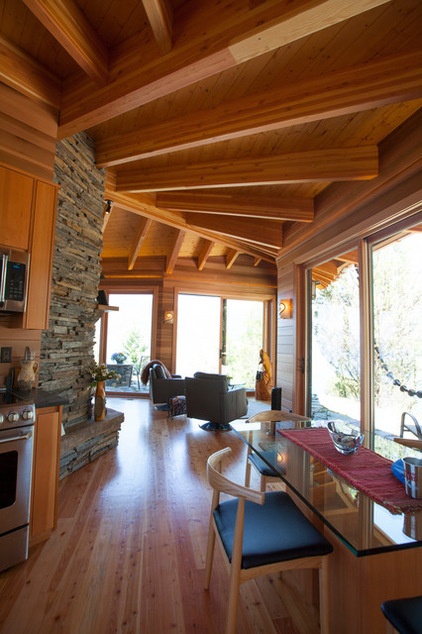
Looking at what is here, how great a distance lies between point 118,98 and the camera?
2225 millimetres

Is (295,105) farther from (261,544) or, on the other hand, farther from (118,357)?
(118,357)

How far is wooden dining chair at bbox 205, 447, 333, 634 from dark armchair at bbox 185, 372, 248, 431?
2954 mm

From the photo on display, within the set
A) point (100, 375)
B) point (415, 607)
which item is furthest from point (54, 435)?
point (415, 607)

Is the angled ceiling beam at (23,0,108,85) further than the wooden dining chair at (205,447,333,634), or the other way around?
the angled ceiling beam at (23,0,108,85)

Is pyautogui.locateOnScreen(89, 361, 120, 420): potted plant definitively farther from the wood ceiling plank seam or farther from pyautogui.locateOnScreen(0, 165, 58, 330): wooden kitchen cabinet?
the wood ceiling plank seam

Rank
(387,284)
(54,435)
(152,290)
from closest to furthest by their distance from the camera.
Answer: (54,435), (387,284), (152,290)

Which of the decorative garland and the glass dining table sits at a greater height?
the decorative garland

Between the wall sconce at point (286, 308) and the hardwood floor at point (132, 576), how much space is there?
2589mm

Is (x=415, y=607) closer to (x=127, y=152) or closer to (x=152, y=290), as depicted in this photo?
(x=127, y=152)

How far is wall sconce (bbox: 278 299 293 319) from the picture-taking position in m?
4.71

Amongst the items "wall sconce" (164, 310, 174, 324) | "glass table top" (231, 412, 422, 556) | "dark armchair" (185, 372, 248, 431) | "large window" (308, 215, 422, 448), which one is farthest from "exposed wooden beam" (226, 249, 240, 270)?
"glass table top" (231, 412, 422, 556)

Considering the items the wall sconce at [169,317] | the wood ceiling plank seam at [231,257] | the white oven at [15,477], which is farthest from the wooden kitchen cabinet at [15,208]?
the wood ceiling plank seam at [231,257]

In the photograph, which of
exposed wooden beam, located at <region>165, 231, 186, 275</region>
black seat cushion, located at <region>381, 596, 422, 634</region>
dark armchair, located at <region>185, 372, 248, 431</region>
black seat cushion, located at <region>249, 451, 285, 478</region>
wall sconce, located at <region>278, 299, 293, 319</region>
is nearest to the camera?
black seat cushion, located at <region>381, 596, 422, 634</region>

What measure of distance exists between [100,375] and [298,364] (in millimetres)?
2745
